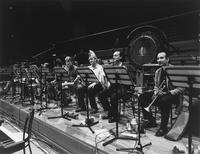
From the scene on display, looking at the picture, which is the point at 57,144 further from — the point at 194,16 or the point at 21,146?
the point at 194,16

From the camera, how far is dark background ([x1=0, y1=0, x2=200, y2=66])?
21.6 ft

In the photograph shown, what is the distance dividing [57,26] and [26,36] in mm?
2317

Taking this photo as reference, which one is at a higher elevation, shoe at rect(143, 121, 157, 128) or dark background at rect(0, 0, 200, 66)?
dark background at rect(0, 0, 200, 66)

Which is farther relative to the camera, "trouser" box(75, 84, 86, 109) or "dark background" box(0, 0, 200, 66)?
"dark background" box(0, 0, 200, 66)

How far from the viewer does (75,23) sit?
9.70 m

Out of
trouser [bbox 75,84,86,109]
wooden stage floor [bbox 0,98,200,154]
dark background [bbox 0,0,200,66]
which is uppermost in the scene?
dark background [bbox 0,0,200,66]

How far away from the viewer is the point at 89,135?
10.5 ft

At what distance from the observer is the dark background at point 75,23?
657 centimetres

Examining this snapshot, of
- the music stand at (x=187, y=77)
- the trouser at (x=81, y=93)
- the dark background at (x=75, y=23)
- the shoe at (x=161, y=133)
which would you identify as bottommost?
the shoe at (x=161, y=133)

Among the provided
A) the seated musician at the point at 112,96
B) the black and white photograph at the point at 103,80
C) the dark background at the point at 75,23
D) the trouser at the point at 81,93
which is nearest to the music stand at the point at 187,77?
the black and white photograph at the point at 103,80

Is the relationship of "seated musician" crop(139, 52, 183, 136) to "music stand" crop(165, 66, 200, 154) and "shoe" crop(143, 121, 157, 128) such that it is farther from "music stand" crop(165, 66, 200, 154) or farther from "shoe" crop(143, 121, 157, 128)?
"music stand" crop(165, 66, 200, 154)

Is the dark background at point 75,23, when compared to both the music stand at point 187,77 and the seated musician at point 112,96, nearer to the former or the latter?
the seated musician at point 112,96

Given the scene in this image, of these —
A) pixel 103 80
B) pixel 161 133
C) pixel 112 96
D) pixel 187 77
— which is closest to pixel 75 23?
pixel 103 80

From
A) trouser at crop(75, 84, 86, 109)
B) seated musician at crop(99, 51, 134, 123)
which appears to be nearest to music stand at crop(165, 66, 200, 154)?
seated musician at crop(99, 51, 134, 123)
